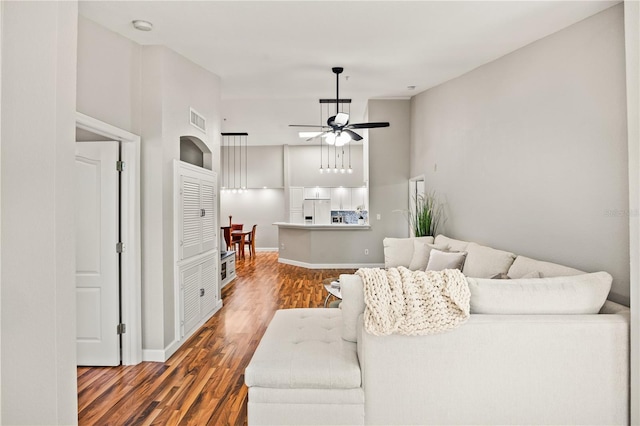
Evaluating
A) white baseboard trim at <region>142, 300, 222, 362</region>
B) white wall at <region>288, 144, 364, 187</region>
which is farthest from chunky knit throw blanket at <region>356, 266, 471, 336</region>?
white wall at <region>288, 144, 364, 187</region>

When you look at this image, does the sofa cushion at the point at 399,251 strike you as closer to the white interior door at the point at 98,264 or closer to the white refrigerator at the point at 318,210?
the white interior door at the point at 98,264

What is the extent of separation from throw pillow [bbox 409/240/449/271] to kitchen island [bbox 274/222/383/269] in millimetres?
2166

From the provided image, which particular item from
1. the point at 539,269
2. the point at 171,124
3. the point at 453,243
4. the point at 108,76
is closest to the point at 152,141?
the point at 171,124

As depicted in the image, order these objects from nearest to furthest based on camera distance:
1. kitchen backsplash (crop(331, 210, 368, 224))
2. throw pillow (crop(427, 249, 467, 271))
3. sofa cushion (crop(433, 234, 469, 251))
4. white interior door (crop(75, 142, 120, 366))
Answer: white interior door (crop(75, 142, 120, 366)) < throw pillow (crop(427, 249, 467, 271)) < sofa cushion (crop(433, 234, 469, 251)) < kitchen backsplash (crop(331, 210, 368, 224))

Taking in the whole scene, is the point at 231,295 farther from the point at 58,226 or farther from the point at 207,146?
the point at 58,226

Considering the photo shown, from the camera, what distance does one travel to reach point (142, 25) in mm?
3133

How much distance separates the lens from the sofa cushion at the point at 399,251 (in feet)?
17.3

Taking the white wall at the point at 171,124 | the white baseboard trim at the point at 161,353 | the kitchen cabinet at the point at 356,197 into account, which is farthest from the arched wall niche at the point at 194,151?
the kitchen cabinet at the point at 356,197

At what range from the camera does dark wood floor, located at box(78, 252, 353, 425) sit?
2410 mm

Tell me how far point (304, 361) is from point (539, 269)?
2.08m

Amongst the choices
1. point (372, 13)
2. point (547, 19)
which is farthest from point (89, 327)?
point (547, 19)

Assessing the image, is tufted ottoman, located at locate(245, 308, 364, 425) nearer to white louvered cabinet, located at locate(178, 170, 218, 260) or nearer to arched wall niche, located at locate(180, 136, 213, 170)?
white louvered cabinet, located at locate(178, 170, 218, 260)

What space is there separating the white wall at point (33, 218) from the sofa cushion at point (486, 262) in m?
3.36

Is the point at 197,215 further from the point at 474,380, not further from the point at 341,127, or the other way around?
the point at 474,380
